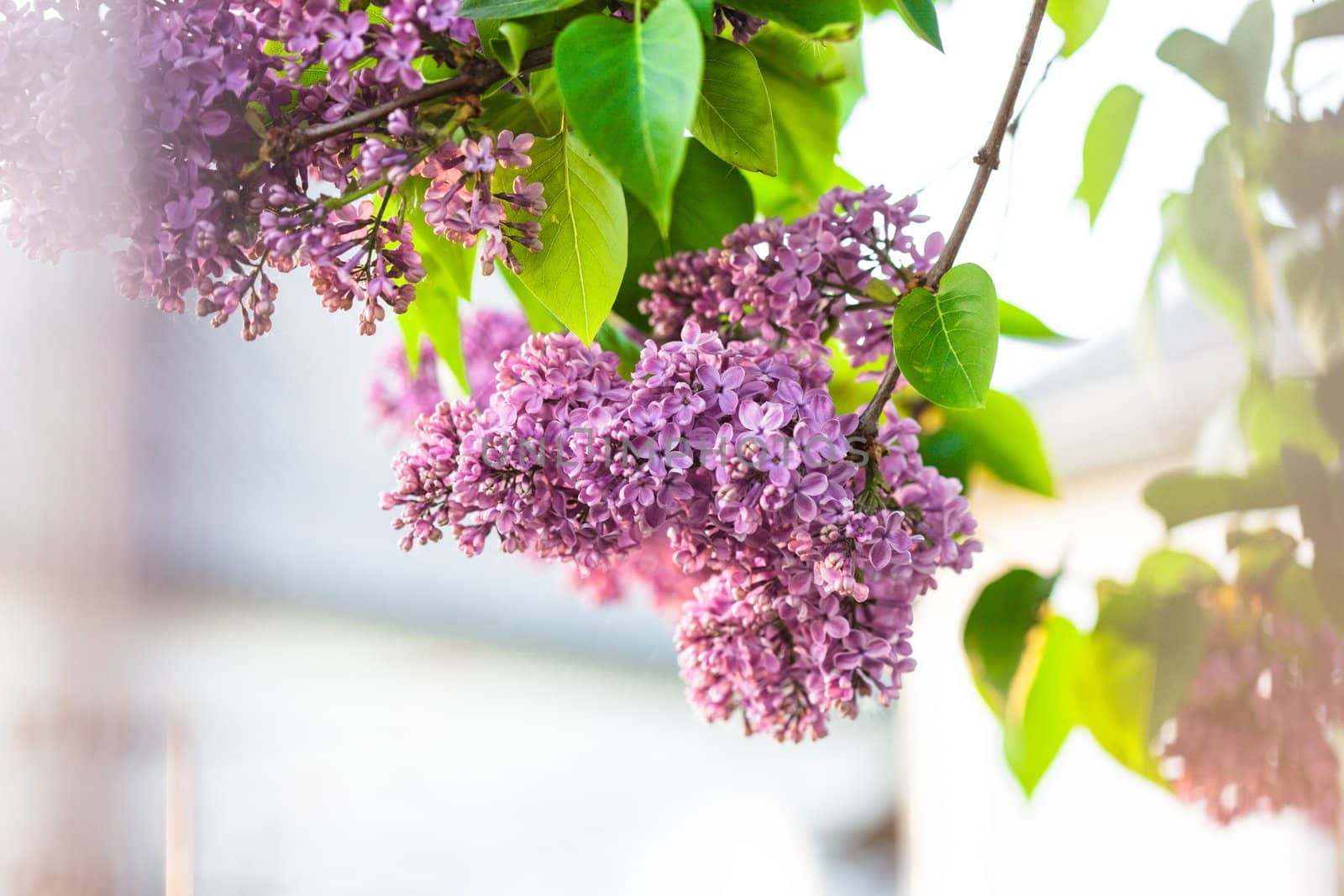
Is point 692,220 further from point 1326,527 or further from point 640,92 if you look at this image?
point 1326,527

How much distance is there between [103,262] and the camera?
477mm

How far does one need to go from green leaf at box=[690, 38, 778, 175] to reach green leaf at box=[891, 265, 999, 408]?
0.21ft

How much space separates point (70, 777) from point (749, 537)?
303 millimetres

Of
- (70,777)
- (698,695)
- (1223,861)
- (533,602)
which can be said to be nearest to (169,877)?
(70,777)

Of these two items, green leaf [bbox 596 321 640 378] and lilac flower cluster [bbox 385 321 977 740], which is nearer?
lilac flower cluster [bbox 385 321 977 740]

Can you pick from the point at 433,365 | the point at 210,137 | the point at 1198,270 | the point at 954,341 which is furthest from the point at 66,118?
the point at 1198,270

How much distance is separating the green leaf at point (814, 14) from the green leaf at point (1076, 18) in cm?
20

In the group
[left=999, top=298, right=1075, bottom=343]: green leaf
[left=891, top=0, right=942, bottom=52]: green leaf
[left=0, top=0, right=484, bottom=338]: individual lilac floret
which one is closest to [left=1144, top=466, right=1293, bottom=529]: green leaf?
[left=999, top=298, right=1075, bottom=343]: green leaf

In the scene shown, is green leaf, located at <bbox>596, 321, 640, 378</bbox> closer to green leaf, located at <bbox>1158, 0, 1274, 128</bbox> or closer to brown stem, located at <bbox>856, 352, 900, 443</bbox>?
brown stem, located at <bbox>856, 352, 900, 443</bbox>

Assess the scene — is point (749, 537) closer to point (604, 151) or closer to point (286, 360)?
point (604, 151)

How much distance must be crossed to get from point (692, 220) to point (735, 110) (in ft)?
0.28

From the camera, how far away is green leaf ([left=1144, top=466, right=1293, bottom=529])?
52cm

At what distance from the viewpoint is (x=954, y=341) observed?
28cm

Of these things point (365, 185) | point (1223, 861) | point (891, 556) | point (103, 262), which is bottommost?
point (1223, 861)
